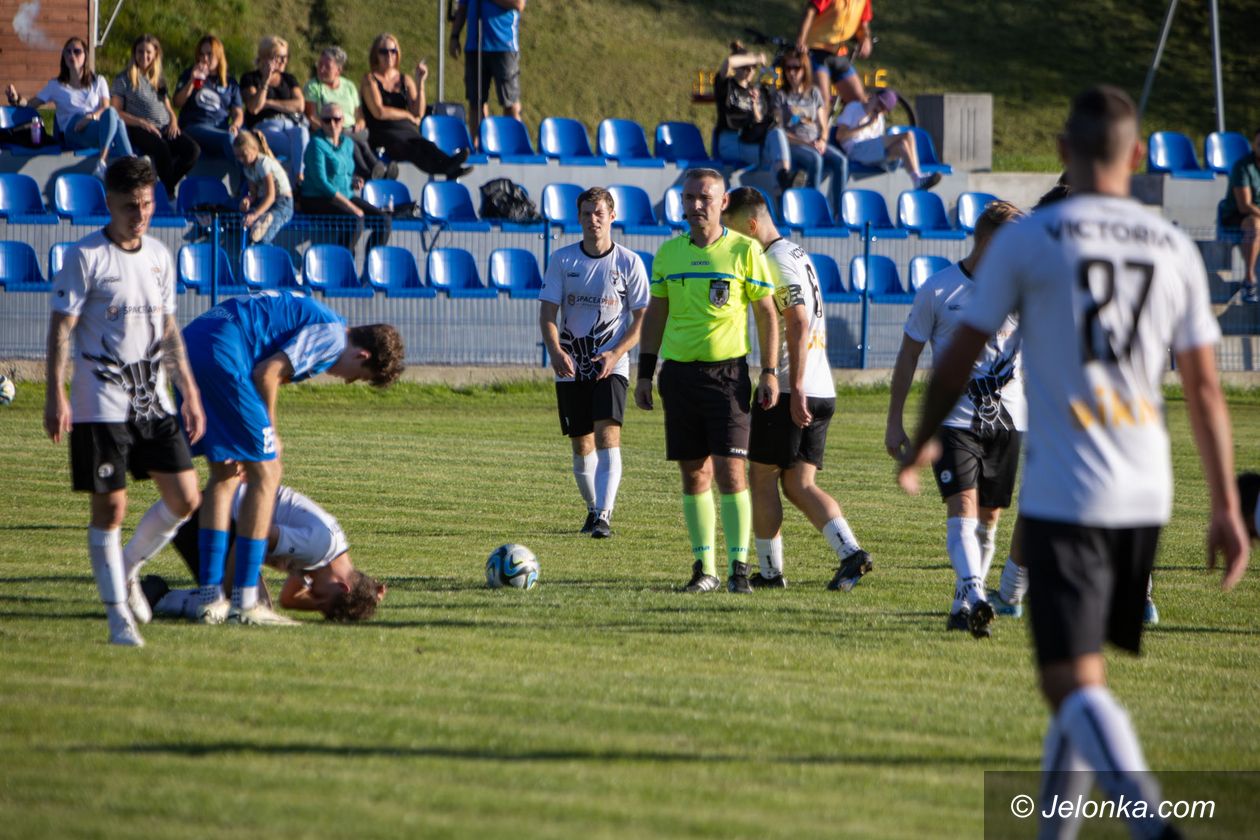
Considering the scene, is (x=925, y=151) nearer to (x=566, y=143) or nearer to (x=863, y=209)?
(x=863, y=209)

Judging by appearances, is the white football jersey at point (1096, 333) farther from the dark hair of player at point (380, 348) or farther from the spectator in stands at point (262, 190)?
the spectator in stands at point (262, 190)

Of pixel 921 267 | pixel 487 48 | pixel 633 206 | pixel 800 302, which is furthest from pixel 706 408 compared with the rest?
pixel 487 48

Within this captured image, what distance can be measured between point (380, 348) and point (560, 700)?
78.7 inches

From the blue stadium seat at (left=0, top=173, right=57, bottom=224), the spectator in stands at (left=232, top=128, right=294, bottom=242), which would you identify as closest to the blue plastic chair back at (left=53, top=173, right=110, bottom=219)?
the blue stadium seat at (left=0, top=173, right=57, bottom=224)

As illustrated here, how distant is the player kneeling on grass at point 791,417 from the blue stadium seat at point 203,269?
36.5 feet

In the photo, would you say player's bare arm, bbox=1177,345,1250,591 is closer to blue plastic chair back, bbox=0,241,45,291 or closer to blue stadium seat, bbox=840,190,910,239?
blue plastic chair back, bbox=0,241,45,291

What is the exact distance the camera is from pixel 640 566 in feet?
32.7

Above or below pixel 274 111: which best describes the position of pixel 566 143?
below

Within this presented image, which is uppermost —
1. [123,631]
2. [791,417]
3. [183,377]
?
[183,377]

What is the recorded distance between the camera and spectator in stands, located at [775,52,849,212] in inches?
911

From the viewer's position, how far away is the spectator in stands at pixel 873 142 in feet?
81.4

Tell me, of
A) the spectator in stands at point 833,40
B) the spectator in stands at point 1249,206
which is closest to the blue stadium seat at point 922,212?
the spectator in stands at point 833,40

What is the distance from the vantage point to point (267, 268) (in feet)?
62.8

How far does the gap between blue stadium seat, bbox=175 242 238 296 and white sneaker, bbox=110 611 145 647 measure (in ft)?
40.6
